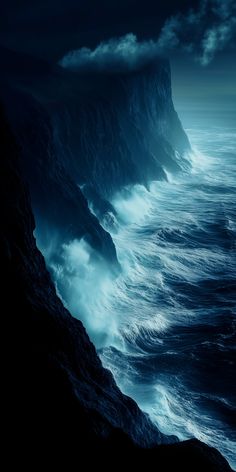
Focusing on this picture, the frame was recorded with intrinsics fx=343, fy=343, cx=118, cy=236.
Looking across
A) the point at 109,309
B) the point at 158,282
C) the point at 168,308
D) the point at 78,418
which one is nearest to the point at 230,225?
the point at 158,282

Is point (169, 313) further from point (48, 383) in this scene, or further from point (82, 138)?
point (82, 138)

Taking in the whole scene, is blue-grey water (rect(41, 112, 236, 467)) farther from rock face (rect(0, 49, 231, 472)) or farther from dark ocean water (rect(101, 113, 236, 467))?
rock face (rect(0, 49, 231, 472))

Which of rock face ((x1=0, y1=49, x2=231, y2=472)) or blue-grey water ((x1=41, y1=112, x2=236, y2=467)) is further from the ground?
blue-grey water ((x1=41, y1=112, x2=236, y2=467))

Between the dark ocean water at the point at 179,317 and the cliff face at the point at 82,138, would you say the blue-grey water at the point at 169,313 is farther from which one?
the cliff face at the point at 82,138

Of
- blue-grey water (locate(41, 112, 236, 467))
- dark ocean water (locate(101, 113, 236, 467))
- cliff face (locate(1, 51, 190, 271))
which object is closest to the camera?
dark ocean water (locate(101, 113, 236, 467))

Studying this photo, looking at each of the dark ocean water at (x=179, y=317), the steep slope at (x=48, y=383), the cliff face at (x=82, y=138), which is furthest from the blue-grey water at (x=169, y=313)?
the steep slope at (x=48, y=383)

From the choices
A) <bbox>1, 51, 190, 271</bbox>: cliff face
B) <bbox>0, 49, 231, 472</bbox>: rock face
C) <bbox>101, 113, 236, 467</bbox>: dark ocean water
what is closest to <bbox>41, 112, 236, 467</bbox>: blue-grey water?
<bbox>101, 113, 236, 467</bbox>: dark ocean water

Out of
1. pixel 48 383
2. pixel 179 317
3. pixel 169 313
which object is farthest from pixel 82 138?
pixel 48 383
